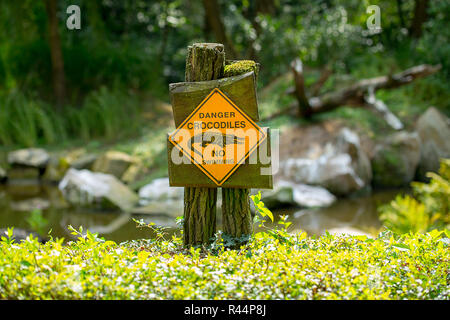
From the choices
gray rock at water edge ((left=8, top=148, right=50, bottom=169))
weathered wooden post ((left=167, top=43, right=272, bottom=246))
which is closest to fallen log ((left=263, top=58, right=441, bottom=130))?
gray rock at water edge ((left=8, top=148, right=50, bottom=169))

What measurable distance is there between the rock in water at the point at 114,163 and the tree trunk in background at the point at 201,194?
5711 mm

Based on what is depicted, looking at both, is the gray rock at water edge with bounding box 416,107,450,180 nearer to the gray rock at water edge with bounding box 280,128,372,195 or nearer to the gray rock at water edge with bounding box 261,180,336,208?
the gray rock at water edge with bounding box 280,128,372,195

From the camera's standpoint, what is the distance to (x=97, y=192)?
704 cm

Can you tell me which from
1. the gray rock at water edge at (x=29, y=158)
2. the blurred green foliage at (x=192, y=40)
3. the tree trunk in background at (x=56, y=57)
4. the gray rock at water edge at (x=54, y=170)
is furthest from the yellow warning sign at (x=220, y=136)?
the tree trunk in background at (x=56, y=57)

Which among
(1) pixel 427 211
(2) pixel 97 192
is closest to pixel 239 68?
(1) pixel 427 211

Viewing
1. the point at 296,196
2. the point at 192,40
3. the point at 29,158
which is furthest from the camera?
the point at 192,40

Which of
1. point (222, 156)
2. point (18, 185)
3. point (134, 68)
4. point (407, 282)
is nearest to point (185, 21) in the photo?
point (134, 68)

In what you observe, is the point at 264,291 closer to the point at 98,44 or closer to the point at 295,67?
the point at 295,67

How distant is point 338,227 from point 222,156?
3659 millimetres

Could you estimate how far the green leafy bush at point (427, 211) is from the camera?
16.5 ft

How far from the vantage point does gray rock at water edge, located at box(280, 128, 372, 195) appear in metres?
7.62

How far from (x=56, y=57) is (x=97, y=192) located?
5544 millimetres

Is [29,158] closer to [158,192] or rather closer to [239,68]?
[158,192]

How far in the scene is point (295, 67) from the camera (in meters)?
8.42
